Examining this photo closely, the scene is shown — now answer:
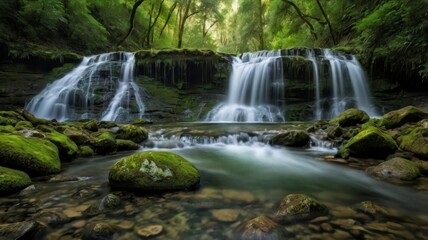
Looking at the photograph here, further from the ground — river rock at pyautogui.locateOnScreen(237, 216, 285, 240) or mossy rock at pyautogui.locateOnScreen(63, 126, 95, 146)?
mossy rock at pyautogui.locateOnScreen(63, 126, 95, 146)

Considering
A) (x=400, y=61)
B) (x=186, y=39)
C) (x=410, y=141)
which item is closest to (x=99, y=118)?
(x=410, y=141)

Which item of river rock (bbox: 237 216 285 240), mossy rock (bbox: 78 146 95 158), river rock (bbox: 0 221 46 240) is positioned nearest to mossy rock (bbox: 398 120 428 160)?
river rock (bbox: 237 216 285 240)

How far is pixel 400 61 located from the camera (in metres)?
11.1

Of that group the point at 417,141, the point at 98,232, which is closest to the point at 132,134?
the point at 98,232

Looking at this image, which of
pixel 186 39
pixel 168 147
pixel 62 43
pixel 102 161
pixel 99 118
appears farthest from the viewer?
pixel 186 39

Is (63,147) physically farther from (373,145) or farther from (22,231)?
(373,145)

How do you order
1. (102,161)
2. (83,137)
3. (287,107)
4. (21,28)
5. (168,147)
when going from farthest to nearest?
(21,28)
(287,107)
(168,147)
(83,137)
(102,161)

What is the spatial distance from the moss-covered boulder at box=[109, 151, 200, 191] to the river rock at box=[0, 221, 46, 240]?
4.05 feet

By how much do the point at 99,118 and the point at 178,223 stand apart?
1104cm

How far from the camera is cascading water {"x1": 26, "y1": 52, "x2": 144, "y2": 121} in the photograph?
12625 mm

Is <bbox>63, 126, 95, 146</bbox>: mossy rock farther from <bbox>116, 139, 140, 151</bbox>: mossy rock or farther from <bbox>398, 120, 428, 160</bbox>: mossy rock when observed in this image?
<bbox>398, 120, 428, 160</bbox>: mossy rock

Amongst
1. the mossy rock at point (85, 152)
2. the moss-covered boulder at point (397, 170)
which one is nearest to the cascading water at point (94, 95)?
the mossy rock at point (85, 152)

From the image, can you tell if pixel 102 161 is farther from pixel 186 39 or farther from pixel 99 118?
pixel 186 39

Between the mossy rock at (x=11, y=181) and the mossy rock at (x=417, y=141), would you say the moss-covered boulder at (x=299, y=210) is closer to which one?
the mossy rock at (x=11, y=181)
